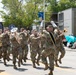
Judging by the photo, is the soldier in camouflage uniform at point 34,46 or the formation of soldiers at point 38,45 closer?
the formation of soldiers at point 38,45

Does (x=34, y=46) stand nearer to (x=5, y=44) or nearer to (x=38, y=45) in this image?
(x=38, y=45)

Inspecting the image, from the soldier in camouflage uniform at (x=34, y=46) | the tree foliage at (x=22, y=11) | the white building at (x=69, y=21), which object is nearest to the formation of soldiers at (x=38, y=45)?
the soldier in camouflage uniform at (x=34, y=46)

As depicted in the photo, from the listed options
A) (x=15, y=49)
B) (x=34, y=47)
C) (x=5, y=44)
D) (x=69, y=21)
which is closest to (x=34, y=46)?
(x=34, y=47)

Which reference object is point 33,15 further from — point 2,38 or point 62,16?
point 2,38

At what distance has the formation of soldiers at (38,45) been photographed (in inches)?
476

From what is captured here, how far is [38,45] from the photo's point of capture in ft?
51.0

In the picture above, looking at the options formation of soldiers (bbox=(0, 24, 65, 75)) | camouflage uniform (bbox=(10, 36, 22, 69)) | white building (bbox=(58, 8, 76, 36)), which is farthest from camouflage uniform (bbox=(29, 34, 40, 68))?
white building (bbox=(58, 8, 76, 36))

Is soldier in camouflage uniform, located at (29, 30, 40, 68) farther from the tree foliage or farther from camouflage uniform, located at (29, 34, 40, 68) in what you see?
the tree foliage

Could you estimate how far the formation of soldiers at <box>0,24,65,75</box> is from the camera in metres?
12.1

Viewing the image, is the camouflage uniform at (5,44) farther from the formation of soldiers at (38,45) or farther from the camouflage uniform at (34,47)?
the camouflage uniform at (34,47)

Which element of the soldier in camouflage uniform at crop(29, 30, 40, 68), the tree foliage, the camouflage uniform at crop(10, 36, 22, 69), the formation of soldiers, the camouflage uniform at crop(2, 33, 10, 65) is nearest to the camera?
the formation of soldiers

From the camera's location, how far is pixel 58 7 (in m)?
88.2

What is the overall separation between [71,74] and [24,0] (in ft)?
173

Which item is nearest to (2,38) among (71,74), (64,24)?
(71,74)
